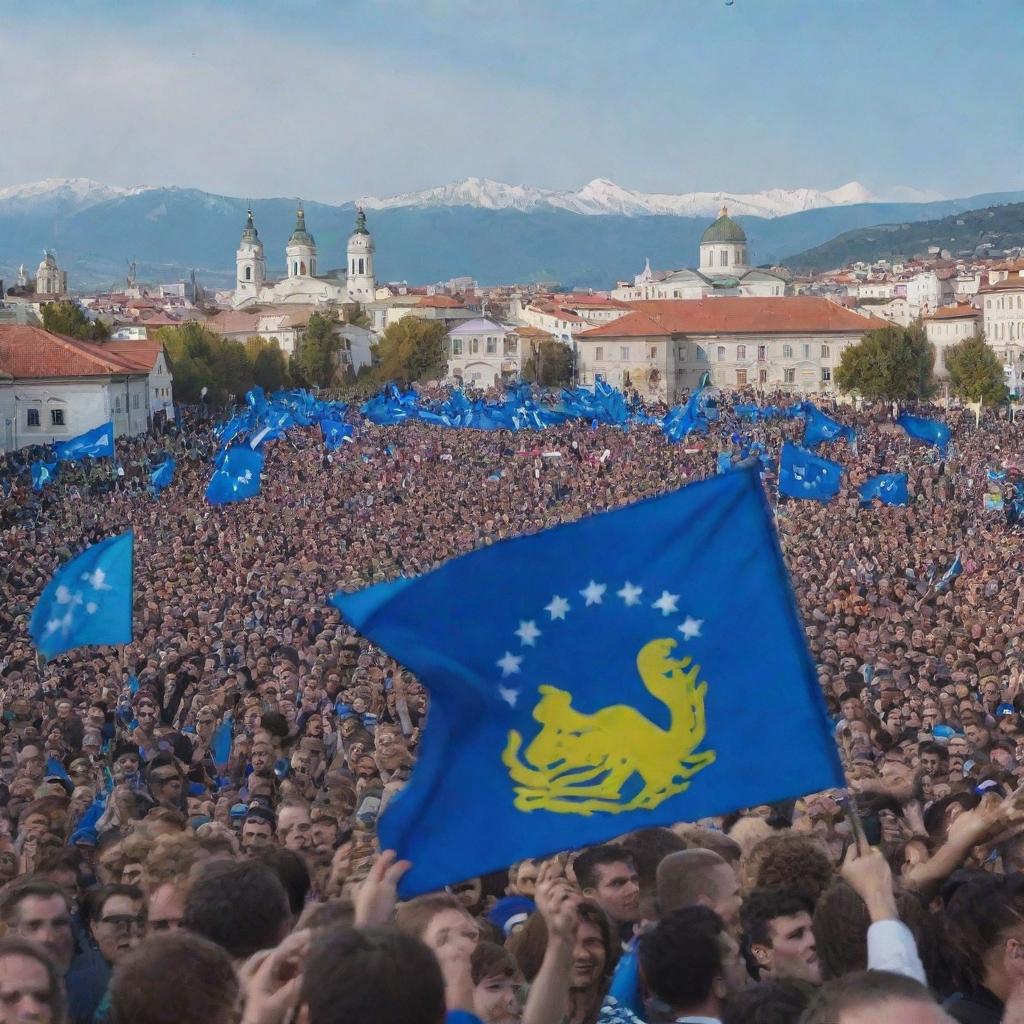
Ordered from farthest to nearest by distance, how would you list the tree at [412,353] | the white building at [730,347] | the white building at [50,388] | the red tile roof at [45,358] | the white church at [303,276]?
1. the white church at [303,276]
2. the tree at [412,353]
3. the white building at [730,347]
4. the red tile roof at [45,358]
5. the white building at [50,388]

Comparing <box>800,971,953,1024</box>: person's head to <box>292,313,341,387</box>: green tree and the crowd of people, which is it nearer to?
the crowd of people

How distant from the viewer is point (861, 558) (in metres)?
23.5

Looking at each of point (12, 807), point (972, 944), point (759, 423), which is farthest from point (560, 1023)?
point (759, 423)

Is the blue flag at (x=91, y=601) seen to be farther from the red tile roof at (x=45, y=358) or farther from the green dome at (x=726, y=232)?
the green dome at (x=726, y=232)

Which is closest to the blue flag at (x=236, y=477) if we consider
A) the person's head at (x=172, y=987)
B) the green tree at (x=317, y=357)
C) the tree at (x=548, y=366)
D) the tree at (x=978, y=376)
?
the person's head at (x=172, y=987)

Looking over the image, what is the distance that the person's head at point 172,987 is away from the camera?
11.4ft

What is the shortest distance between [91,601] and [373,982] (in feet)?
31.2

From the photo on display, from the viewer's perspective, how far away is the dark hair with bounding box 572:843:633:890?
5.16m

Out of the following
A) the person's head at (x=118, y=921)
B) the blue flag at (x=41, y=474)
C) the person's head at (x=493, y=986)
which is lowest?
the blue flag at (x=41, y=474)

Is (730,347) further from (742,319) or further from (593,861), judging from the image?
(593,861)

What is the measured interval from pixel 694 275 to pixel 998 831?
482 feet

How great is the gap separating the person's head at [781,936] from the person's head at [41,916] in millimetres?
1750

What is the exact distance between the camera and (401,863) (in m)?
4.17

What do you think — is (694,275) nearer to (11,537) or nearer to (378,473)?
(378,473)
